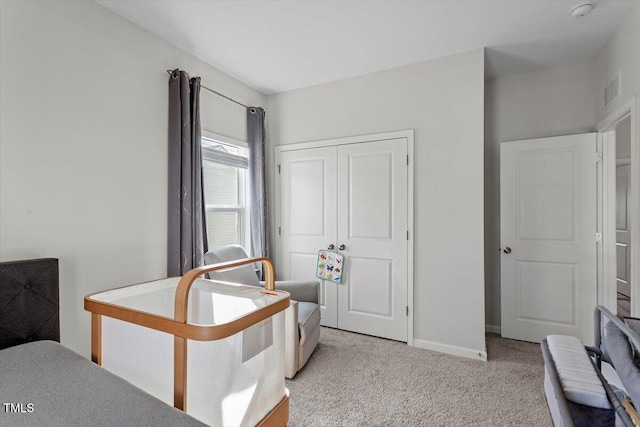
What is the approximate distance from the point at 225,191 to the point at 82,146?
1.33m

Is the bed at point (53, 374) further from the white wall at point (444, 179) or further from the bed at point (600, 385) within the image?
the white wall at point (444, 179)

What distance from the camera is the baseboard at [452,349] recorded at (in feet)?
8.16

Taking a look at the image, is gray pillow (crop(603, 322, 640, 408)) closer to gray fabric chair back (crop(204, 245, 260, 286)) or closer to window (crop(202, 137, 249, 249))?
gray fabric chair back (crop(204, 245, 260, 286))

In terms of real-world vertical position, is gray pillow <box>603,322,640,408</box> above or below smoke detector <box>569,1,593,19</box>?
below

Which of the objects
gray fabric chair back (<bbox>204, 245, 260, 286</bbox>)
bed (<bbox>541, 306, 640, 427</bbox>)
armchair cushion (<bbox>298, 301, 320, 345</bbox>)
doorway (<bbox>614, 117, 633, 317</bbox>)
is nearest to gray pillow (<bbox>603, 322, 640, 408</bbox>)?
bed (<bbox>541, 306, 640, 427</bbox>)

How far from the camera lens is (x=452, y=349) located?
2.59 m

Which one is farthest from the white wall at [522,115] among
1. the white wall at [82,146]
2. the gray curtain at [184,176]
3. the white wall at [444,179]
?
the white wall at [82,146]

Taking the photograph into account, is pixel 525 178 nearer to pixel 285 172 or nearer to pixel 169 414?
pixel 285 172

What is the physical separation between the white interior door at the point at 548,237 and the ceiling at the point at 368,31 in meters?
0.87

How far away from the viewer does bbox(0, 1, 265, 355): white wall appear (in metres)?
1.55

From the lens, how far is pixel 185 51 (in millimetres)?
2484

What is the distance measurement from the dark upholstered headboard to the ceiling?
5.50 feet

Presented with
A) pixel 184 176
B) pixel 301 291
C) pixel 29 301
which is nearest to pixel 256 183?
pixel 184 176

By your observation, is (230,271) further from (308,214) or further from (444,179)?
(444,179)
